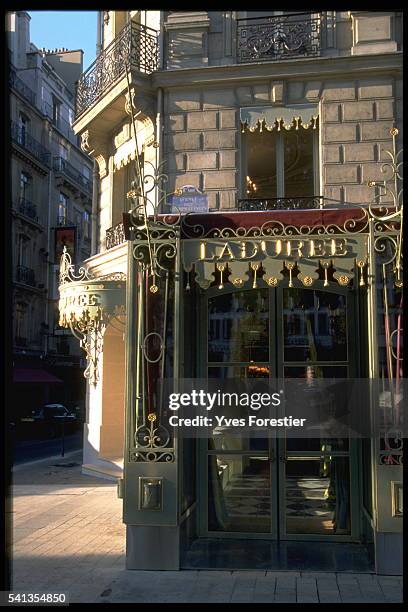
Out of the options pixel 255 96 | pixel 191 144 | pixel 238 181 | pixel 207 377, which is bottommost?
pixel 207 377

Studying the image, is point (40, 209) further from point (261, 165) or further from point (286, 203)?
point (286, 203)

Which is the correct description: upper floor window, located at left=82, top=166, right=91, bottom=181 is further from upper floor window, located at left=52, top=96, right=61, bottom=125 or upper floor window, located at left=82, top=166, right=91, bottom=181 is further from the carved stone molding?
the carved stone molding

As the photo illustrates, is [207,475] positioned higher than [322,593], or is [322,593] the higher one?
[207,475]

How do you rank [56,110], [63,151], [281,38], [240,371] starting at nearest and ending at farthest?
1. [240,371]
2. [281,38]
3. [56,110]
4. [63,151]

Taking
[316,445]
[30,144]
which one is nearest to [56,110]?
[30,144]

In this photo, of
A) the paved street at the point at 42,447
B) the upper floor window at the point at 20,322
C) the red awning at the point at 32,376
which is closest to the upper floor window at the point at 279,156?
the paved street at the point at 42,447

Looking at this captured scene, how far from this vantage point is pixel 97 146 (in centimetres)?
1432

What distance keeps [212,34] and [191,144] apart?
2.29 meters

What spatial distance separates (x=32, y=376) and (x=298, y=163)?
24.4m

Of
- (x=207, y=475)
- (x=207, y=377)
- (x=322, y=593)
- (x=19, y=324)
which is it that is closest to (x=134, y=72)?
(x=207, y=377)

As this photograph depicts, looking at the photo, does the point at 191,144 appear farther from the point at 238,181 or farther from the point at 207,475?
the point at 207,475

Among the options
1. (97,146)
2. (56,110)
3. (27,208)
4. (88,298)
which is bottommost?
(88,298)

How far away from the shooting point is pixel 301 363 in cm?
729

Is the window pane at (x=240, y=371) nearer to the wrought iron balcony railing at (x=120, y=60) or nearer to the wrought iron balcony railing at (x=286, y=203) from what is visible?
the wrought iron balcony railing at (x=286, y=203)
